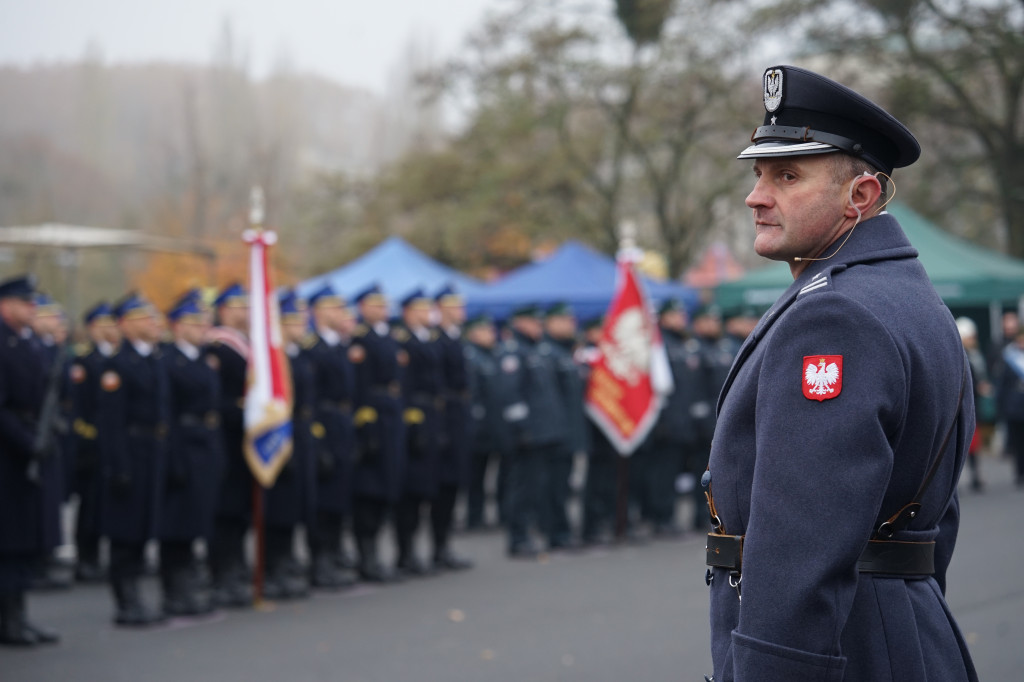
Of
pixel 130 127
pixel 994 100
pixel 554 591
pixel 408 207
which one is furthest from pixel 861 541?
pixel 130 127

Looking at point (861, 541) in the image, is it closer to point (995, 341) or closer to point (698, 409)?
point (698, 409)

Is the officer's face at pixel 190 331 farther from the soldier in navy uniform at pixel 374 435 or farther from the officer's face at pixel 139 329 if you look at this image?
the soldier in navy uniform at pixel 374 435

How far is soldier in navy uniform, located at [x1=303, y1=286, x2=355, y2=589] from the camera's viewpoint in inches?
346

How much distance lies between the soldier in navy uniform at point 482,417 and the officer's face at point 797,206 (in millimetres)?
8749

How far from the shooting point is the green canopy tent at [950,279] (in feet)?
56.6

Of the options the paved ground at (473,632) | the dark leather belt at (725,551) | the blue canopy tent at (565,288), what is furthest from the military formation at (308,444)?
the dark leather belt at (725,551)

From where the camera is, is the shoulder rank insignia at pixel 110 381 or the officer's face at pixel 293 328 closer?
the shoulder rank insignia at pixel 110 381

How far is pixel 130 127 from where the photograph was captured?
42.4 meters

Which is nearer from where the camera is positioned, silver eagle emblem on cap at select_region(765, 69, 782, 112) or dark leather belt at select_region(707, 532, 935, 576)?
dark leather belt at select_region(707, 532, 935, 576)

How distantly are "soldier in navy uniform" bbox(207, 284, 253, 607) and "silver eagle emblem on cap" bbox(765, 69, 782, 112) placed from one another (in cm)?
643

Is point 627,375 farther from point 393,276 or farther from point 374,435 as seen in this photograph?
point 393,276

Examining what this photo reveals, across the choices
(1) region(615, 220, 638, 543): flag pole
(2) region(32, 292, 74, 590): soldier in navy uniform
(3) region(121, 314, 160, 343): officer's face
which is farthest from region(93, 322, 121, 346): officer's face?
(1) region(615, 220, 638, 543): flag pole

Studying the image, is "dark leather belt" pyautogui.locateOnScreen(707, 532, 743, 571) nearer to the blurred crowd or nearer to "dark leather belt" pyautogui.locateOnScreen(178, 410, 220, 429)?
the blurred crowd

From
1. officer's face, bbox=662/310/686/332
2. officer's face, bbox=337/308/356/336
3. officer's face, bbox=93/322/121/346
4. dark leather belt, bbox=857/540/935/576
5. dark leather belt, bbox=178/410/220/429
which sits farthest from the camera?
officer's face, bbox=662/310/686/332
